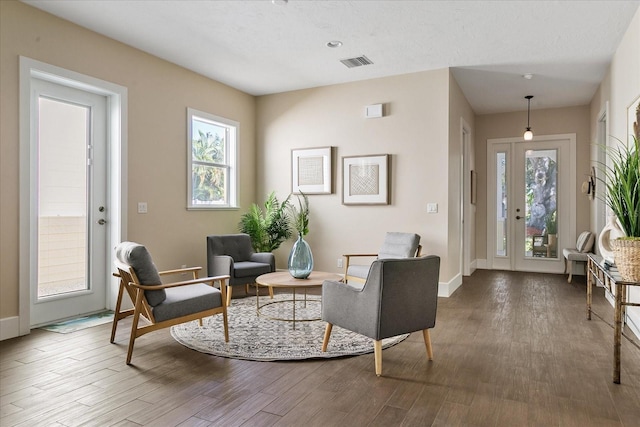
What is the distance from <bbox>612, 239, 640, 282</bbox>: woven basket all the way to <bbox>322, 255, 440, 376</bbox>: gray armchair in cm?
115

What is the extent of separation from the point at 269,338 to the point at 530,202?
5.92 m

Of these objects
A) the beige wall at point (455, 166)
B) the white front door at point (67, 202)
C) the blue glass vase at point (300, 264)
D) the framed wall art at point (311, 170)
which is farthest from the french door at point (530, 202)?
the white front door at point (67, 202)

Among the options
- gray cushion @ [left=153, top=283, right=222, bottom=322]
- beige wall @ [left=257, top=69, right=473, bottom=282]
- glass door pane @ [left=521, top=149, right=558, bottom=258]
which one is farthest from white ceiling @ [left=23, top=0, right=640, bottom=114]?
gray cushion @ [left=153, top=283, right=222, bottom=322]

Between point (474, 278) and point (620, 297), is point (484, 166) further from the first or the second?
point (620, 297)

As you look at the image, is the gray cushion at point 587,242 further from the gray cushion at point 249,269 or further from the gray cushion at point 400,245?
the gray cushion at point 249,269

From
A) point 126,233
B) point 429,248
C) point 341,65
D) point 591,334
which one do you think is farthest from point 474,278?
point 126,233

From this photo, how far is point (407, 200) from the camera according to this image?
5.45m

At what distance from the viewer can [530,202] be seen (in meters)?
7.44

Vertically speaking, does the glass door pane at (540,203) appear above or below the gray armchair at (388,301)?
above

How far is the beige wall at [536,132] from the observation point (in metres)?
7.01

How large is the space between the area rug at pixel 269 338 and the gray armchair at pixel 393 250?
26.0 inches

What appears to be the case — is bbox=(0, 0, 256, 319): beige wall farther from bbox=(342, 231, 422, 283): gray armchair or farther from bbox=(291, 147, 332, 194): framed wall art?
bbox=(342, 231, 422, 283): gray armchair

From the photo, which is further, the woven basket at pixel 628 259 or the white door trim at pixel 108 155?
the white door trim at pixel 108 155

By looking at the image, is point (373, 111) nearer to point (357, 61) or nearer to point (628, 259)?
point (357, 61)
